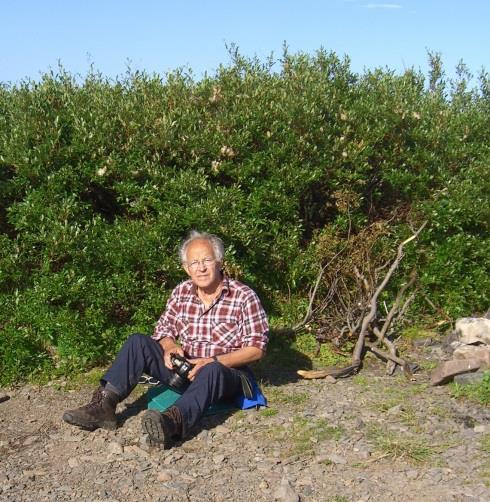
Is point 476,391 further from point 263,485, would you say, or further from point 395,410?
point 263,485

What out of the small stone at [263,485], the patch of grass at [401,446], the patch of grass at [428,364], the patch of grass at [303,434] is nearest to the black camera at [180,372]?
the patch of grass at [303,434]

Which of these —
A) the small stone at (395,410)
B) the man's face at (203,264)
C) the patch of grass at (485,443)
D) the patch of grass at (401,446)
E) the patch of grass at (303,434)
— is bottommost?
the patch of grass at (485,443)

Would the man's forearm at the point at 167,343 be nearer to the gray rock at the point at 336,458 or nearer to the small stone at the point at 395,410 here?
the gray rock at the point at 336,458

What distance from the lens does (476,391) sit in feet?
18.1

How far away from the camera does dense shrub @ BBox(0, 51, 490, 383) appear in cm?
614

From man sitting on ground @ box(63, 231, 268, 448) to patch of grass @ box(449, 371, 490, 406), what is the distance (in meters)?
1.51

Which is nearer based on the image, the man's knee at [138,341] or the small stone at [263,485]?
the small stone at [263,485]

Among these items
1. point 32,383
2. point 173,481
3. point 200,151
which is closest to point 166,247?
point 200,151

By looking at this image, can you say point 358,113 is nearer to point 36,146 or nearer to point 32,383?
point 36,146

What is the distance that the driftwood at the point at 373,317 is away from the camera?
6605 millimetres

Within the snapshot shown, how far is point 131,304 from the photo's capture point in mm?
6359

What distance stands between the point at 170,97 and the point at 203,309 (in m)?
2.45

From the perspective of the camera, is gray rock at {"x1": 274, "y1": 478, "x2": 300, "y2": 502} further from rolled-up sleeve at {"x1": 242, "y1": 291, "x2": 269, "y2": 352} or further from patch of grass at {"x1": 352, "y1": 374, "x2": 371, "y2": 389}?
patch of grass at {"x1": 352, "y1": 374, "x2": 371, "y2": 389}

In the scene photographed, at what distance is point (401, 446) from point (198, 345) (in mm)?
1619
